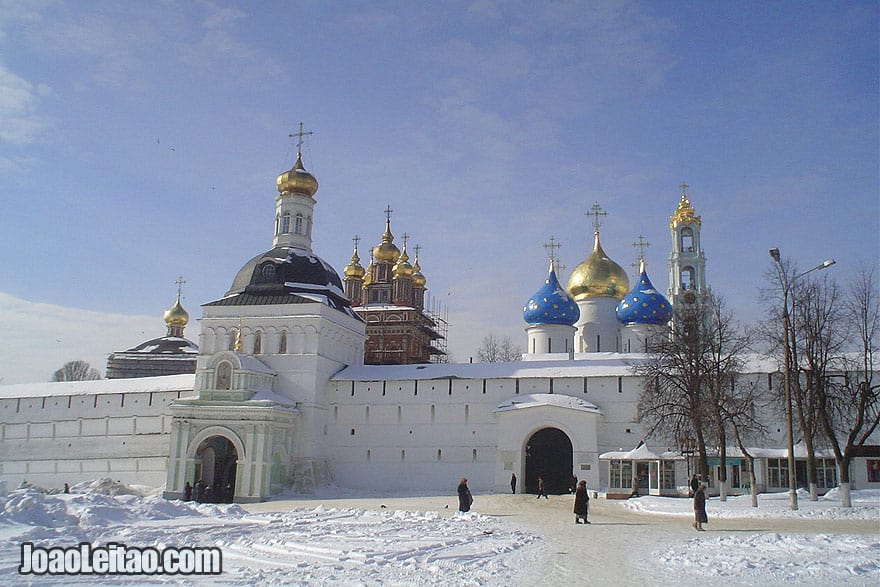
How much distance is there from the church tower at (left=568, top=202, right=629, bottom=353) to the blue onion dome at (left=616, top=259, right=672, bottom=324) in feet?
5.51

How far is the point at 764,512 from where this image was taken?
16.0 meters

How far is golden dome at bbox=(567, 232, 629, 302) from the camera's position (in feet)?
117

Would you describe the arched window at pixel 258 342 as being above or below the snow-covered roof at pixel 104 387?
above

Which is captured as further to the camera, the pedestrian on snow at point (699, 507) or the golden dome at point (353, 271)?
the golden dome at point (353, 271)

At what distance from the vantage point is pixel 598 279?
3572cm

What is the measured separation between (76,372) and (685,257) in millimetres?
50867

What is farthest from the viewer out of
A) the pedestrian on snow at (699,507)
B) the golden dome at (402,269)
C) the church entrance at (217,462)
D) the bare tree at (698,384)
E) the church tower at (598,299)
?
the golden dome at (402,269)

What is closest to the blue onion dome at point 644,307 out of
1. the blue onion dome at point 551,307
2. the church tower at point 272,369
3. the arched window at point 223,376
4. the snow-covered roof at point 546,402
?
the blue onion dome at point 551,307

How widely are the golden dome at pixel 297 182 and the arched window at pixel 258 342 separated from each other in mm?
6862

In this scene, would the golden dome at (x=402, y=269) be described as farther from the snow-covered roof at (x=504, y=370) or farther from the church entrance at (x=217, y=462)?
the church entrance at (x=217, y=462)

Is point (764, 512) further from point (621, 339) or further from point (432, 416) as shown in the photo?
point (621, 339)

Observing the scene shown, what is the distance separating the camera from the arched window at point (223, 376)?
2700cm

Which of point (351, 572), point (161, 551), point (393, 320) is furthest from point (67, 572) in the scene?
point (393, 320)

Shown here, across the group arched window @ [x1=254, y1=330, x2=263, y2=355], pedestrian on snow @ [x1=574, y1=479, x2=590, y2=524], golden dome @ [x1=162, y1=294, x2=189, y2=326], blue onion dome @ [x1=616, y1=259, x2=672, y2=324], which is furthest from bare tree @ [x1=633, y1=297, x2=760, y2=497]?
golden dome @ [x1=162, y1=294, x2=189, y2=326]
